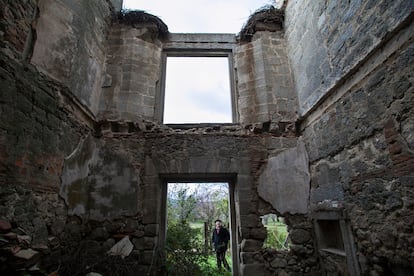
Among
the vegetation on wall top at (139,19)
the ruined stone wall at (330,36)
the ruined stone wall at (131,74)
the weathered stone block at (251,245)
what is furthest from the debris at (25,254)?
the vegetation on wall top at (139,19)

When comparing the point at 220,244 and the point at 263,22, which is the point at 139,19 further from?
the point at 220,244

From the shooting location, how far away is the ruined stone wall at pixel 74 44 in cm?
316

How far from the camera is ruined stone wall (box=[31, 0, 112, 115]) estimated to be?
3.16 metres

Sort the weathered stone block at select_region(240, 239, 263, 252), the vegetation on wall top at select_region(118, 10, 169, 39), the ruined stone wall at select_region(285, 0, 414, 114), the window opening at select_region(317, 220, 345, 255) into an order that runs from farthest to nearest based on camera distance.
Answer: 1. the vegetation on wall top at select_region(118, 10, 169, 39)
2. the weathered stone block at select_region(240, 239, 263, 252)
3. the window opening at select_region(317, 220, 345, 255)
4. the ruined stone wall at select_region(285, 0, 414, 114)

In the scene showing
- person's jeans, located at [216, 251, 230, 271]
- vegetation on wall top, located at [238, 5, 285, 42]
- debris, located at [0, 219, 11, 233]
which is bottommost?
person's jeans, located at [216, 251, 230, 271]

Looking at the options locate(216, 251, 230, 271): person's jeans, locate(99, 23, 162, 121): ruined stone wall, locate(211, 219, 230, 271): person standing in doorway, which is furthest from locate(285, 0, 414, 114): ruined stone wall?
locate(216, 251, 230, 271): person's jeans

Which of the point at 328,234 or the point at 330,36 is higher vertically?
the point at 330,36

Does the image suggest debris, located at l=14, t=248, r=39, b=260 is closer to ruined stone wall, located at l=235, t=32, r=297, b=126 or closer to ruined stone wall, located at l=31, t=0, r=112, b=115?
ruined stone wall, located at l=31, t=0, r=112, b=115

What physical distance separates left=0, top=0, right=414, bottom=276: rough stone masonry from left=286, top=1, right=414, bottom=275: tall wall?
0.02 m

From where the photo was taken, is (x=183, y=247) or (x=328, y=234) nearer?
(x=328, y=234)

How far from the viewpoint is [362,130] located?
275cm

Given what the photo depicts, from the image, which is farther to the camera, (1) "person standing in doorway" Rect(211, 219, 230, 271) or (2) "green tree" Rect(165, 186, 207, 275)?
(1) "person standing in doorway" Rect(211, 219, 230, 271)

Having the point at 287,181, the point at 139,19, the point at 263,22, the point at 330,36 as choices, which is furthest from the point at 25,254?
the point at 263,22

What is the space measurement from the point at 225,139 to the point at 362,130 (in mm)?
2211
